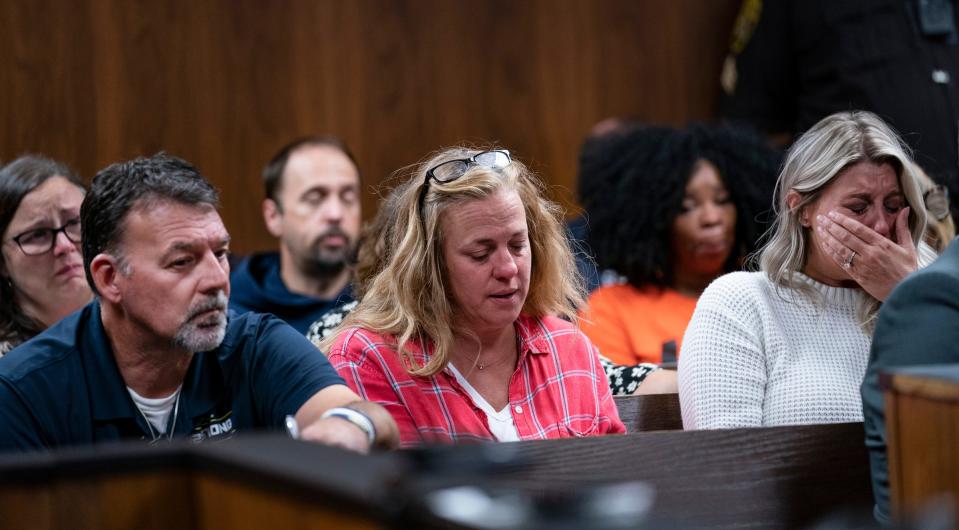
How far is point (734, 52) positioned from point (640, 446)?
9.40 ft

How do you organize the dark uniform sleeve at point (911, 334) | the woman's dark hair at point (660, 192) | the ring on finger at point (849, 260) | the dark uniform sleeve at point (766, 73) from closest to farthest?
the dark uniform sleeve at point (911, 334) < the ring on finger at point (849, 260) < the woman's dark hair at point (660, 192) < the dark uniform sleeve at point (766, 73)

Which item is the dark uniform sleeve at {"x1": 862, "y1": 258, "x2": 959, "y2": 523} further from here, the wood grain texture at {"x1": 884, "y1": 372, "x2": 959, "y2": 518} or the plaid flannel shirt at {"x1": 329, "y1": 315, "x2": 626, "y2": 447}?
the plaid flannel shirt at {"x1": 329, "y1": 315, "x2": 626, "y2": 447}

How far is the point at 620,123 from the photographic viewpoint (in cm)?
416

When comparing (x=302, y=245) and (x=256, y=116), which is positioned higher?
(x=256, y=116)

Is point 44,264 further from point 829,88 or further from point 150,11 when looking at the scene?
point 829,88

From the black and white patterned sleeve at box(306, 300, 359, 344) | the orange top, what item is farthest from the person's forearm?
the orange top

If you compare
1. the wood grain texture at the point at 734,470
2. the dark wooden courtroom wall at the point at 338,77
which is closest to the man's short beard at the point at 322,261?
the dark wooden courtroom wall at the point at 338,77

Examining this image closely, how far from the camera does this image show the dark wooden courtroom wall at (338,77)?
12.2 feet

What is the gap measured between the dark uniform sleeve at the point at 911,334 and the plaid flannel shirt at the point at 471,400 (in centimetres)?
65

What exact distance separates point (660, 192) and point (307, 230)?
3.38ft

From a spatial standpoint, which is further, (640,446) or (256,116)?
(256,116)

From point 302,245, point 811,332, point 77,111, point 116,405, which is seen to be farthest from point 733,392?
point 77,111

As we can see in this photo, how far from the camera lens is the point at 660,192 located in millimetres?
3354

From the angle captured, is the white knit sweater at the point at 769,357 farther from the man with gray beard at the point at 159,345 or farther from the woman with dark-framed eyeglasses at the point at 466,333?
the man with gray beard at the point at 159,345
